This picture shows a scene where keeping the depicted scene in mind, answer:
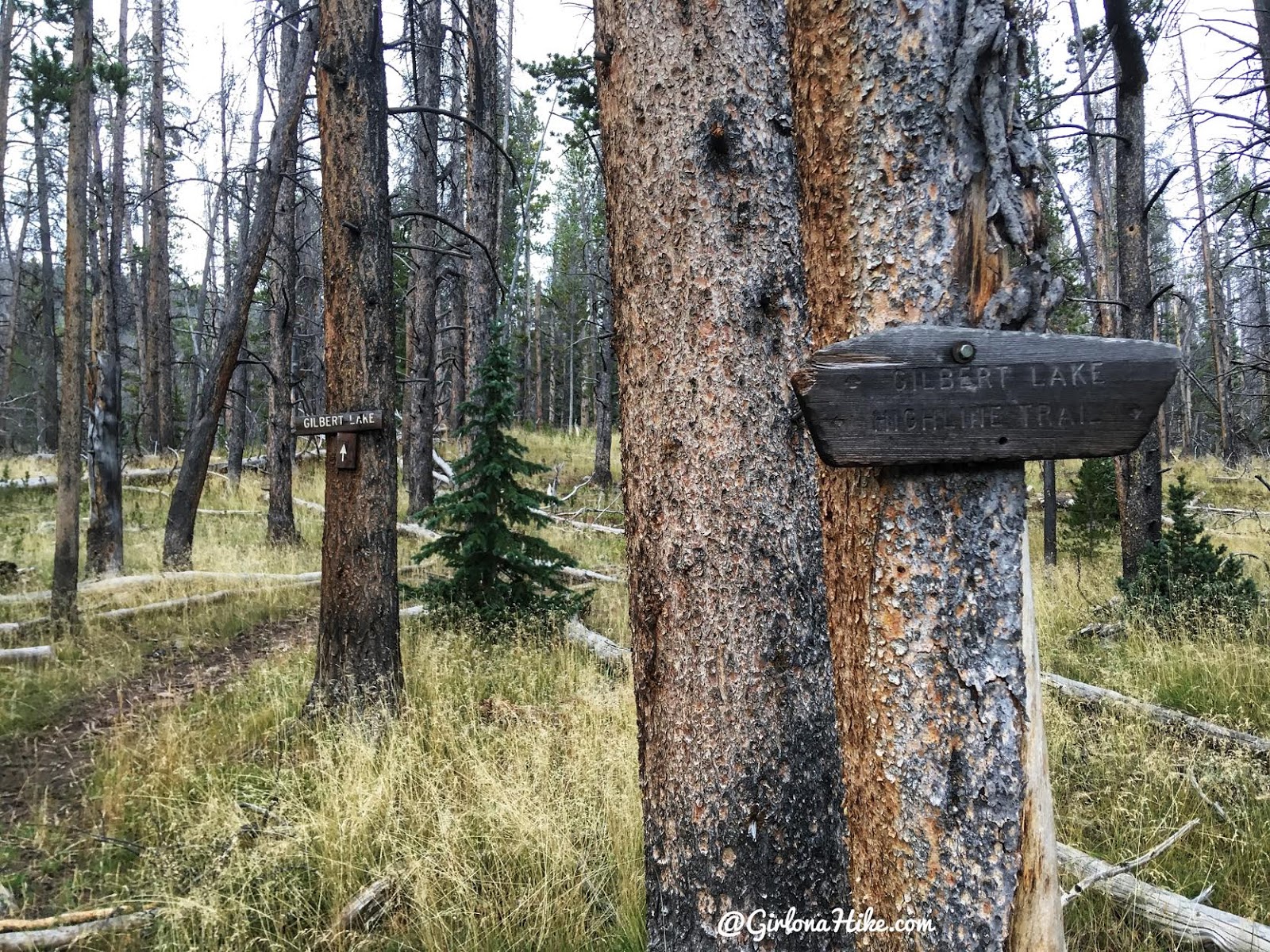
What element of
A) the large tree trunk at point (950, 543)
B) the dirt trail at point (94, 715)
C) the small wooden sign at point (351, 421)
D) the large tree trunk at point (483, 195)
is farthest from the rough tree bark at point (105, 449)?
the large tree trunk at point (950, 543)

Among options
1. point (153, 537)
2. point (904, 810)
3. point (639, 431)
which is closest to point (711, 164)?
point (639, 431)

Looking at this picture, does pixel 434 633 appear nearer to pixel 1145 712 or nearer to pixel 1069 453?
pixel 1145 712

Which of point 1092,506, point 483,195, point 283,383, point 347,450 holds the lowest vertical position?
point 1092,506

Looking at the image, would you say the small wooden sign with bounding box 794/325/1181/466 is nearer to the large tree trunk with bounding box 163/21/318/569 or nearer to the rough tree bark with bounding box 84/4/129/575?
the large tree trunk with bounding box 163/21/318/569

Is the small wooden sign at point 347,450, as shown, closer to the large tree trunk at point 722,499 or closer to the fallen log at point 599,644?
the fallen log at point 599,644

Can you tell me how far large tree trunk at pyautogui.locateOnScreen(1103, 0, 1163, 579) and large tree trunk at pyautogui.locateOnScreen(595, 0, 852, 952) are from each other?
23.1ft

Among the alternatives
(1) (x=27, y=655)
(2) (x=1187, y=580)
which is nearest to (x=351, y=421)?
(1) (x=27, y=655)

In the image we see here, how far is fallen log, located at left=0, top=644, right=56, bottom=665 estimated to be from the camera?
20.6 feet

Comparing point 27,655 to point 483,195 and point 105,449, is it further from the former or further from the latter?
point 483,195

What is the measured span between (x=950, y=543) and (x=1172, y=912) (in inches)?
97.4

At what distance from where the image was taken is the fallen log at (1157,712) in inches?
167

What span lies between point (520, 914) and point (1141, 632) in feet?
20.7

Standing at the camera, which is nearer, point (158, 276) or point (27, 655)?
point (27, 655)

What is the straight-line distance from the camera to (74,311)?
7.30 metres
